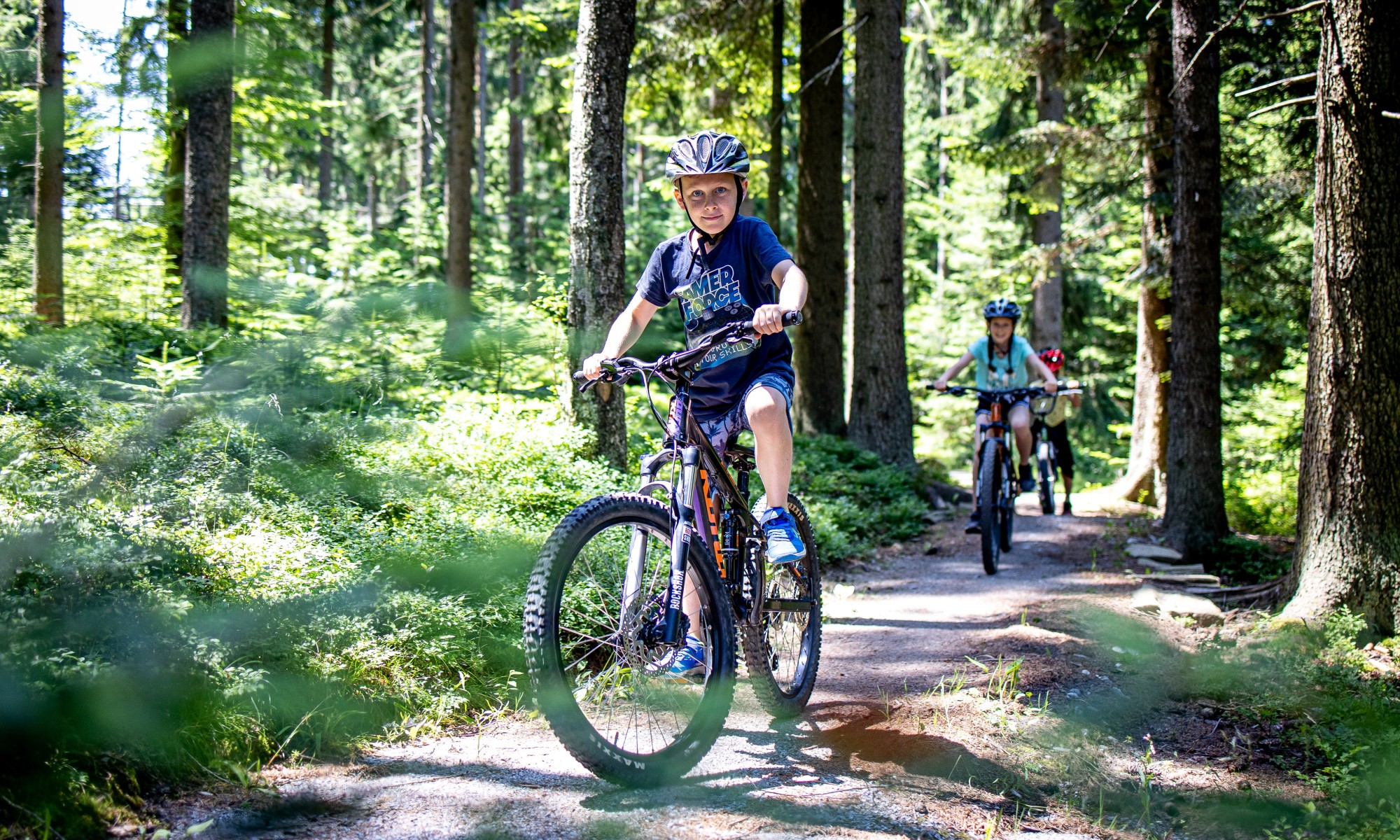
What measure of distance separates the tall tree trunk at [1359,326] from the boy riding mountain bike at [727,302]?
13.1 ft

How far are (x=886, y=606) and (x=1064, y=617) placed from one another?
4.33ft

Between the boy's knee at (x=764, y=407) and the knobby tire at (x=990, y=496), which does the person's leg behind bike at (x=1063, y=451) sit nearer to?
the knobby tire at (x=990, y=496)

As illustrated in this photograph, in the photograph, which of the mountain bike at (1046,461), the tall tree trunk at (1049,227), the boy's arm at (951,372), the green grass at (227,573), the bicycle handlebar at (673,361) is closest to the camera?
the green grass at (227,573)

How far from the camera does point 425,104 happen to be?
2738 cm

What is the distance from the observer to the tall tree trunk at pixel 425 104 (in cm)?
2234

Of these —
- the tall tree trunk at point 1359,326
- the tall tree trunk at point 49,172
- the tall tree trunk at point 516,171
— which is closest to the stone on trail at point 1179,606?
the tall tree trunk at point 1359,326

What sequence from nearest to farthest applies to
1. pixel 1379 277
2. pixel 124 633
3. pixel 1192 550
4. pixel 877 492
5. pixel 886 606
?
pixel 124 633, pixel 1379 277, pixel 886 606, pixel 1192 550, pixel 877 492

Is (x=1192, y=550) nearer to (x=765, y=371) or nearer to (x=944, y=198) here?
(x=765, y=371)

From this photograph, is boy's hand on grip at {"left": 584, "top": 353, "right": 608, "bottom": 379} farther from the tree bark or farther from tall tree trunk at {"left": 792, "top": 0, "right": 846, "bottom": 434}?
tall tree trunk at {"left": 792, "top": 0, "right": 846, "bottom": 434}

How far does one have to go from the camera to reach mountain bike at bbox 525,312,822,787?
9.97 ft

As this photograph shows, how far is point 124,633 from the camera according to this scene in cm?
321

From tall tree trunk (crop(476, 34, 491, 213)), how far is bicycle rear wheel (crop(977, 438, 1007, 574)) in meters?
21.7

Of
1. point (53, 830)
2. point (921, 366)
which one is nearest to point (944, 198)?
point (921, 366)

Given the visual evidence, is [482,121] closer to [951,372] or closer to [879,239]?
[879,239]
